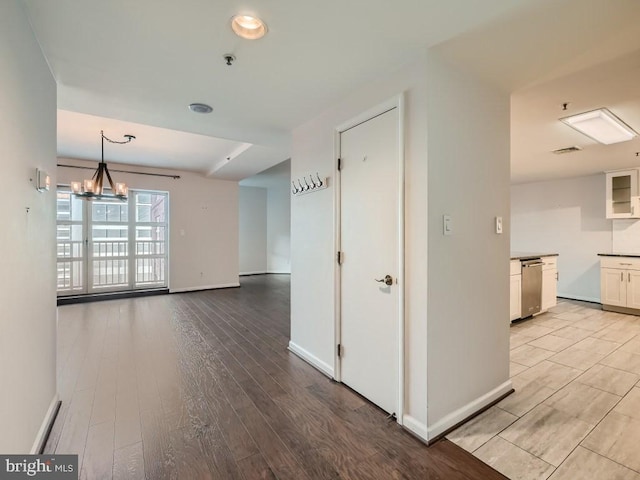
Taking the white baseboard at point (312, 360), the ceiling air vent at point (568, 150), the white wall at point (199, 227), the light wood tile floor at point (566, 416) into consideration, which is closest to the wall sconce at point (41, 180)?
the white baseboard at point (312, 360)

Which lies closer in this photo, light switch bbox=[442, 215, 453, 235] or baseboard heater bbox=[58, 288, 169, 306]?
light switch bbox=[442, 215, 453, 235]

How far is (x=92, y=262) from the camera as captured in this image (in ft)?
19.4

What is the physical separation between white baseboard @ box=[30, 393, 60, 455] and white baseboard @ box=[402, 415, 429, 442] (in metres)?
2.12

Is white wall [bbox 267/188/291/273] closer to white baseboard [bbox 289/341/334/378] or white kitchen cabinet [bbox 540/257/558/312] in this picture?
white baseboard [bbox 289/341/334/378]

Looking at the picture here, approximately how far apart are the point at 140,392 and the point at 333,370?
1590mm

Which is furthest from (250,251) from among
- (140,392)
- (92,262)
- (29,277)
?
(29,277)

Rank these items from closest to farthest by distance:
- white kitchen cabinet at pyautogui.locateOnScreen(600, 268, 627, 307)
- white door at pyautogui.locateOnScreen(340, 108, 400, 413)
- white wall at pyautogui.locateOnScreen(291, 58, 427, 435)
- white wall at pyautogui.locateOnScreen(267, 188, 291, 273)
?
white wall at pyautogui.locateOnScreen(291, 58, 427, 435)
white door at pyautogui.locateOnScreen(340, 108, 400, 413)
white kitchen cabinet at pyautogui.locateOnScreen(600, 268, 627, 307)
white wall at pyautogui.locateOnScreen(267, 188, 291, 273)

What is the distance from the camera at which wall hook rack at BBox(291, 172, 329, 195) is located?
8.92ft

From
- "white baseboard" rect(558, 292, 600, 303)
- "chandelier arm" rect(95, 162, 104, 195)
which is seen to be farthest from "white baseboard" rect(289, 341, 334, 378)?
"white baseboard" rect(558, 292, 600, 303)

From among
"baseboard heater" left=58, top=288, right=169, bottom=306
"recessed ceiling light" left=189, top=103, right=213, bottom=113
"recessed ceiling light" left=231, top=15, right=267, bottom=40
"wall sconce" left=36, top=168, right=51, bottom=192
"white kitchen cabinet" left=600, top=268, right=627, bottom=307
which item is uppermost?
"recessed ceiling light" left=189, top=103, right=213, bottom=113

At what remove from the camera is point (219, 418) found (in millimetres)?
2031

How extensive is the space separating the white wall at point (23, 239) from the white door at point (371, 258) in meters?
1.97

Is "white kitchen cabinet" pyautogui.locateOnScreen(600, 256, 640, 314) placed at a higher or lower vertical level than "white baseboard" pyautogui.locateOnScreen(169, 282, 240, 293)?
higher

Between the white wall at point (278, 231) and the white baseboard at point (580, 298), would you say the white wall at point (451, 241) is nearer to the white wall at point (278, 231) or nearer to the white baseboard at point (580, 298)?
the white baseboard at point (580, 298)
